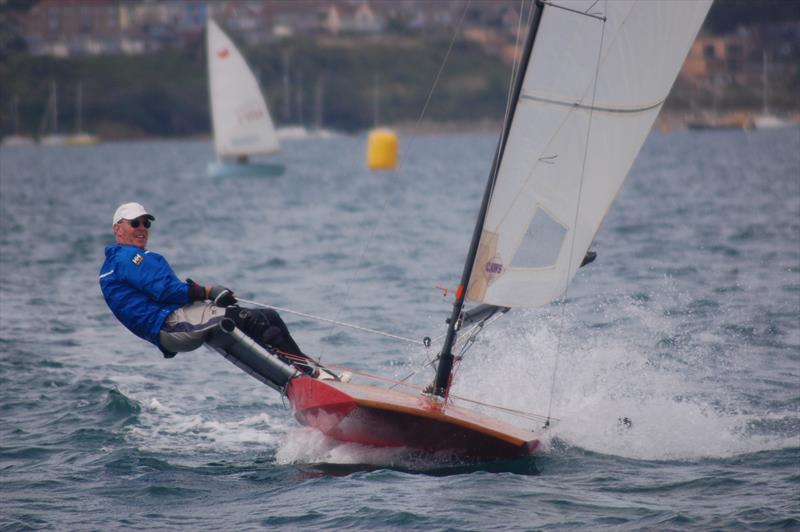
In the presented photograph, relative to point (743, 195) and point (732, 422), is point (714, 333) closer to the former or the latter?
point (732, 422)

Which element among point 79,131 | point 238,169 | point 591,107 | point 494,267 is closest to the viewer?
point 591,107

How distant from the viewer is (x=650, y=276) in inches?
→ 627

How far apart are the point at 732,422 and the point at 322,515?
328 cm

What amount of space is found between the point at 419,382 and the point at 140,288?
127 inches

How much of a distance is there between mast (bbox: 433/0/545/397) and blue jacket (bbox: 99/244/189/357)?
1718 millimetres

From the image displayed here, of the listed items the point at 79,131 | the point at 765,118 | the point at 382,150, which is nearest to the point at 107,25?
the point at 79,131

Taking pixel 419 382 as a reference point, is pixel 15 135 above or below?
above

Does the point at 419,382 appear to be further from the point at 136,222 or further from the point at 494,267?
the point at 136,222

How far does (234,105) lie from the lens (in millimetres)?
38875

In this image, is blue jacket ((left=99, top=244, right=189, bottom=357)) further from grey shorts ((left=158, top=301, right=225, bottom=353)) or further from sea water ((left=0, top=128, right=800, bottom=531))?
sea water ((left=0, top=128, right=800, bottom=531))

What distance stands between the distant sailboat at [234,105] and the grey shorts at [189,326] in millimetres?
29537

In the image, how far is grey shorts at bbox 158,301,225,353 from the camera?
802 centimetres

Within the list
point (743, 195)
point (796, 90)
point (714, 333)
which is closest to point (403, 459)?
point (714, 333)

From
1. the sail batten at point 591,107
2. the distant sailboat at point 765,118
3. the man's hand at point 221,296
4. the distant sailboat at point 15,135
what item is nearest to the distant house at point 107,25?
the distant sailboat at point 15,135
